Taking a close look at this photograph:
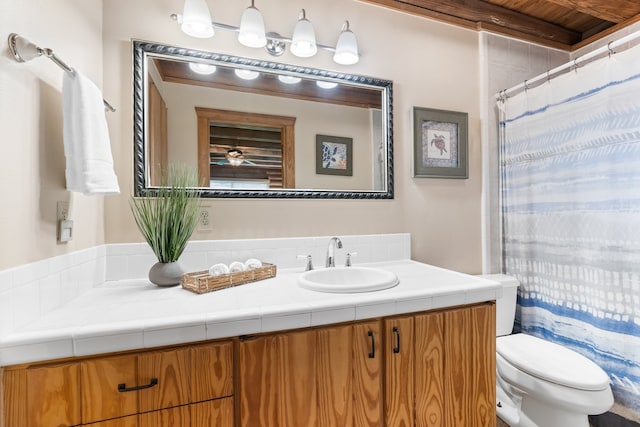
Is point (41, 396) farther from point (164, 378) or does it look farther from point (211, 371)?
point (211, 371)

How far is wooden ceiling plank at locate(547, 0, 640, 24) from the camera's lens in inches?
67.9

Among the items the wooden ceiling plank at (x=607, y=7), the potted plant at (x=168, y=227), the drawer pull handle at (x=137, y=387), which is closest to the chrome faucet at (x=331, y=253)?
the potted plant at (x=168, y=227)

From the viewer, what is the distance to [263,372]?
0.90 meters

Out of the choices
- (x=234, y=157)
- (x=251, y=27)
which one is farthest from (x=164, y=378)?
(x=251, y=27)

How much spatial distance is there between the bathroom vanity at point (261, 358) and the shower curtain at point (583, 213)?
2.27 feet

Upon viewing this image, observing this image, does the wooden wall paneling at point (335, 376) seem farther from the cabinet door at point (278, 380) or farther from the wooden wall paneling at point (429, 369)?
the wooden wall paneling at point (429, 369)

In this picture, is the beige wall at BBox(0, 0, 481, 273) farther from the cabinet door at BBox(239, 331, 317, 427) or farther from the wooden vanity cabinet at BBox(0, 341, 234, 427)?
the cabinet door at BBox(239, 331, 317, 427)

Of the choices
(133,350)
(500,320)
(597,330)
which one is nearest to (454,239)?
(500,320)

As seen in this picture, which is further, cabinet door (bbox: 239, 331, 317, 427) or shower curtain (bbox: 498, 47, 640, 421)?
shower curtain (bbox: 498, 47, 640, 421)

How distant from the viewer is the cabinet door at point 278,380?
0.89 m

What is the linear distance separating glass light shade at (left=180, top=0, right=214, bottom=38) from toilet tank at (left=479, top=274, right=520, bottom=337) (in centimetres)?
198

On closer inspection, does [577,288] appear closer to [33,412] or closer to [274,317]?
[274,317]

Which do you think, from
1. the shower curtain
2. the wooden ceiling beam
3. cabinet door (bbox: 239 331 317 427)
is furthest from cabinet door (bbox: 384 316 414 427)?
the wooden ceiling beam

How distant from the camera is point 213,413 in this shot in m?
0.85
